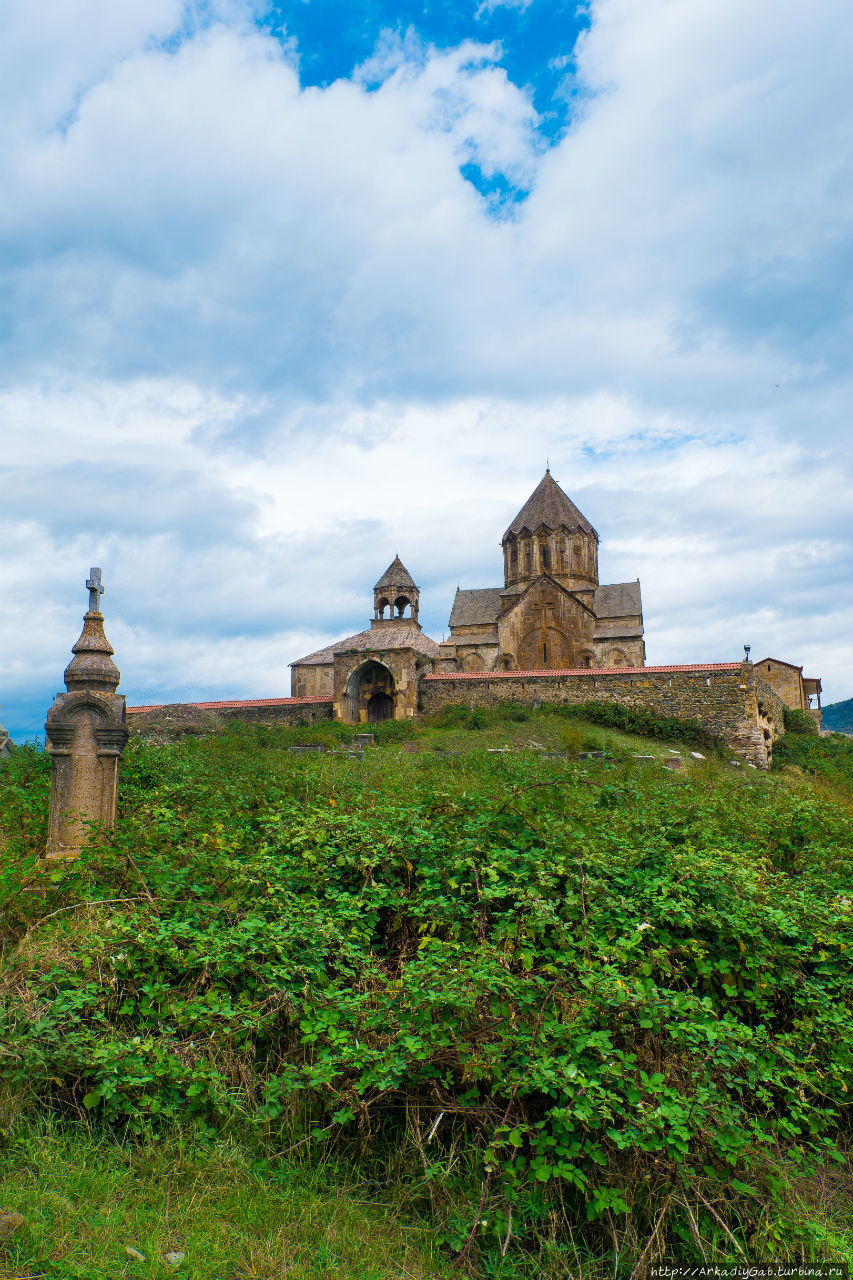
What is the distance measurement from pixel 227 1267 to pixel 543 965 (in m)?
1.71

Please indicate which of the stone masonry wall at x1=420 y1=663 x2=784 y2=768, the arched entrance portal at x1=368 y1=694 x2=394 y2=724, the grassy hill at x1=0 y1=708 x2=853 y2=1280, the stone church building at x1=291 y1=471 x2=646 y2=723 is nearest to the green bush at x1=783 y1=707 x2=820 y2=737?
the stone masonry wall at x1=420 y1=663 x2=784 y2=768

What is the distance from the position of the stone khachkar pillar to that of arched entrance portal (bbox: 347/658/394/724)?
1571 cm

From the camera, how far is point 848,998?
3.65 meters

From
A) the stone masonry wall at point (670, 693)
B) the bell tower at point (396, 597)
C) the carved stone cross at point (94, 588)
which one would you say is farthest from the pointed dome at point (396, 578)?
the carved stone cross at point (94, 588)

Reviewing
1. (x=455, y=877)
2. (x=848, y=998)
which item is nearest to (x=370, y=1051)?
(x=455, y=877)

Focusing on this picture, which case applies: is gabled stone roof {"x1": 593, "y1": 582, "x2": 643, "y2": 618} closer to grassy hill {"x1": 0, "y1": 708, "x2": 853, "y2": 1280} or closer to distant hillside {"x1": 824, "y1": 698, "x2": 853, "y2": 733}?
grassy hill {"x1": 0, "y1": 708, "x2": 853, "y2": 1280}

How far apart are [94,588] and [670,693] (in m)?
14.9

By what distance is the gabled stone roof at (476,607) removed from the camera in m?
33.0

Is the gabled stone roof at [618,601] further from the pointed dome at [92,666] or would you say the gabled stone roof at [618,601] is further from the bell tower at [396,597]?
the pointed dome at [92,666]

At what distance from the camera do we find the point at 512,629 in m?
28.0

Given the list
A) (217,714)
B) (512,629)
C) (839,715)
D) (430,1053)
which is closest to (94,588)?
(430,1053)

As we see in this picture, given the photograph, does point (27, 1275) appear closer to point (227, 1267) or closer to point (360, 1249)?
point (227, 1267)

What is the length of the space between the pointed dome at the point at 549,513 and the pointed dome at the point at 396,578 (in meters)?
5.70

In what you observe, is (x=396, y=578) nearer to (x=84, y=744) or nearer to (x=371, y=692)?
(x=371, y=692)
